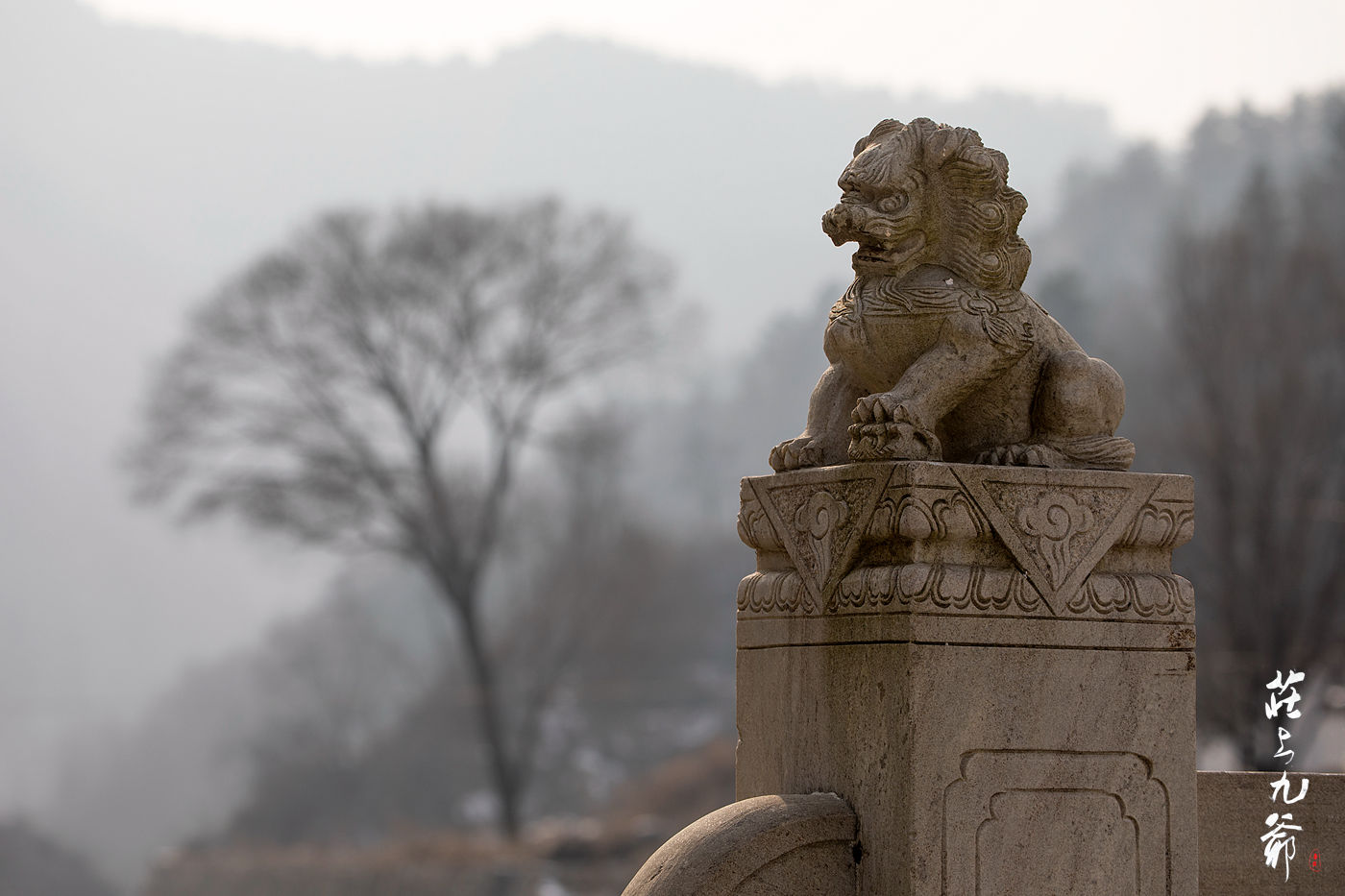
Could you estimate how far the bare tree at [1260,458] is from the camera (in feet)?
57.0

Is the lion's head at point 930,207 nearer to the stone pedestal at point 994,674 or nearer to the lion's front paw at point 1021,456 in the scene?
the lion's front paw at point 1021,456

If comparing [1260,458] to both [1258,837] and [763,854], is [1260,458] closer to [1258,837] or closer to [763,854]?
[1258,837]

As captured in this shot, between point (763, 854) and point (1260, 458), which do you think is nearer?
point (763, 854)

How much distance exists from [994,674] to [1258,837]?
1587 mm

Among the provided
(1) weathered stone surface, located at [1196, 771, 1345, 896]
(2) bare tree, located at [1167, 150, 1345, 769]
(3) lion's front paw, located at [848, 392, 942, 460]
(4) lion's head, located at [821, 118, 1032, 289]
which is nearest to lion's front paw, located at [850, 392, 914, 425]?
(3) lion's front paw, located at [848, 392, 942, 460]

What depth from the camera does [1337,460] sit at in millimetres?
18750

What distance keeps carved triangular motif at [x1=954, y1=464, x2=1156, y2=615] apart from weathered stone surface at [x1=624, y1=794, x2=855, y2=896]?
0.71 meters

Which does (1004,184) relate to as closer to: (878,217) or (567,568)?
(878,217)


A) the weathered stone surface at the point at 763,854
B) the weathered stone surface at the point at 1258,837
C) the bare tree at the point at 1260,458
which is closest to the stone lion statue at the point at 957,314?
the weathered stone surface at the point at 763,854

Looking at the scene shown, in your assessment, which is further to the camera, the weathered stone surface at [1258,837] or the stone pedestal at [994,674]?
the weathered stone surface at [1258,837]

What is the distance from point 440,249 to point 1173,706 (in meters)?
22.3

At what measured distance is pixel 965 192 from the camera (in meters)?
3.98

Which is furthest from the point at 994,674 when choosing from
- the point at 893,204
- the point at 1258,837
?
the point at 1258,837

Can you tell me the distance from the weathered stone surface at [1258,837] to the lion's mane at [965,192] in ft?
5.71
